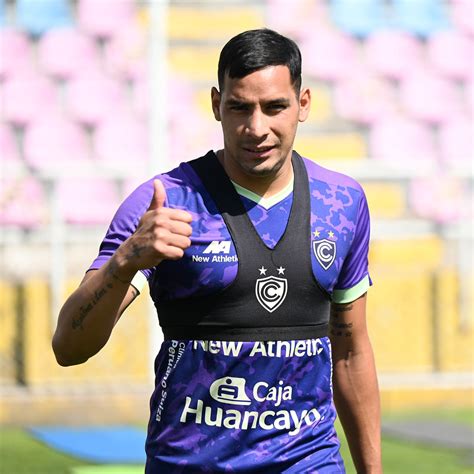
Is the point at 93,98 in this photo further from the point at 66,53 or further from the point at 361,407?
the point at 361,407

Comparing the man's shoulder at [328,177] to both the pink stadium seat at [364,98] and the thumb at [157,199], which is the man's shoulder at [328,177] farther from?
the pink stadium seat at [364,98]

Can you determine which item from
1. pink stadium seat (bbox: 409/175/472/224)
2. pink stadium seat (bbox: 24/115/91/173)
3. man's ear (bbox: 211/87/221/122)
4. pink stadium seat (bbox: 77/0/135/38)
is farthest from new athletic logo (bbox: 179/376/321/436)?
pink stadium seat (bbox: 77/0/135/38)

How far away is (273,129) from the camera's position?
121 inches

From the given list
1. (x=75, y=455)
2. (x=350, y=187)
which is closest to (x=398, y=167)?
(x=75, y=455)

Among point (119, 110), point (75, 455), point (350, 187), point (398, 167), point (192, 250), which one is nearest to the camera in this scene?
point (192, 250)

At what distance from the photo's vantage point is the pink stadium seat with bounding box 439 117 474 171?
1162 centimetres

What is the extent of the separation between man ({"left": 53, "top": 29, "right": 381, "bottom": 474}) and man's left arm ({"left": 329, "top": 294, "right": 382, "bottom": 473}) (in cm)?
21

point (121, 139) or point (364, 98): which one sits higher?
point (364, 98)

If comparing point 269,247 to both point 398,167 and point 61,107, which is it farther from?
point 61,107

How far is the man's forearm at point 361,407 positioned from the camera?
3.40 meters

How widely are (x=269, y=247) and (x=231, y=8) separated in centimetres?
885

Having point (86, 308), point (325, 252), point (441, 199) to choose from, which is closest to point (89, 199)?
point (441, 199)

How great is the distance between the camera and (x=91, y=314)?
2818mm

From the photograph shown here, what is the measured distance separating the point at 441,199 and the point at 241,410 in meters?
7.73
